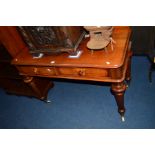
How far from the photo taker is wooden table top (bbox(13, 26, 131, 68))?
1668mm

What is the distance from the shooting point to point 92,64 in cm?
169

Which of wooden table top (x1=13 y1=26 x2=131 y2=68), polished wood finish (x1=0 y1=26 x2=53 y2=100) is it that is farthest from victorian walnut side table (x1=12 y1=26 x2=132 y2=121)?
polished wood finish (x1=0 y1=26 x2=53 y2=100)

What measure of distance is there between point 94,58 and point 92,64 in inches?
3.2

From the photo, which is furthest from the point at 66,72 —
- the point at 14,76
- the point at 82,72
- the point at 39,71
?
the point at 14,76

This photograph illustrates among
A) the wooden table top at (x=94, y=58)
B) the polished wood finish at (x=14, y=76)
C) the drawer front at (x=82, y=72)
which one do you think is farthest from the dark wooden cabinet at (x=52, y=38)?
the polished wood finish at (x=14, y=76)

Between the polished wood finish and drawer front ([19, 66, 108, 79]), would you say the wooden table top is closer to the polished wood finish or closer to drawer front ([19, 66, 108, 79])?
drawer front ([19, 66, 108, 79])

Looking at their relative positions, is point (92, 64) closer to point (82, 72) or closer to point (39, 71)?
point (82, 72)

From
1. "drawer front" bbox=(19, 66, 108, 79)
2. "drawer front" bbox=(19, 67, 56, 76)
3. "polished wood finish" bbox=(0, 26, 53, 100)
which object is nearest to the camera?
"drawer front" bbox=(19, 66, 108, 79)

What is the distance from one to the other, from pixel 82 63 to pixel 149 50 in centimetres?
150

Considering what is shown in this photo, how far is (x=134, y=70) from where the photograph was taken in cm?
280

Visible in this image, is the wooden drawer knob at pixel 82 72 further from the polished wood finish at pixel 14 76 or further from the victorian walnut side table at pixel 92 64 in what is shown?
the polished wood finish at pixel 14 76
